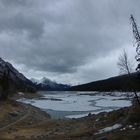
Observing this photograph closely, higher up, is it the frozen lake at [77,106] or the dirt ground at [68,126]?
the frozen lake at [77,106]

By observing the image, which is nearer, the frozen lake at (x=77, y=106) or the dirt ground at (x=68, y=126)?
the dirt ground at (x=68, y=126)

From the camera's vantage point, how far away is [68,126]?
5569cm

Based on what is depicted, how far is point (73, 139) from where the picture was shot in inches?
1524

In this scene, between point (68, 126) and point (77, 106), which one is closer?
point (68, 126)

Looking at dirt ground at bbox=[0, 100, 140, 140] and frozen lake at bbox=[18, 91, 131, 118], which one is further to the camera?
frozen lake at bbox=[18, 91, 131, 118]

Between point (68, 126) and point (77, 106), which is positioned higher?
point (77, 106)

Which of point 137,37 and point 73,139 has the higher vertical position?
point 137,37

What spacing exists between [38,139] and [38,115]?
34.4 metres

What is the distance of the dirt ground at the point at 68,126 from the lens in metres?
36.6

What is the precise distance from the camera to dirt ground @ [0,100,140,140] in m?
36.6

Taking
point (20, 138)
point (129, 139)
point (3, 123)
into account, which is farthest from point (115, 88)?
point (129, 139)

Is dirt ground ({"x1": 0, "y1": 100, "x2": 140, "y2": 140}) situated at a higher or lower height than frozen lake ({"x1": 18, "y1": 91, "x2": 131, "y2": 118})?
lower

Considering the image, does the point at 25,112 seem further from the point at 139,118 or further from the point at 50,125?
the point at 139,118

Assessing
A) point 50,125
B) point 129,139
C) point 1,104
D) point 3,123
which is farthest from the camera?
point 1,104
